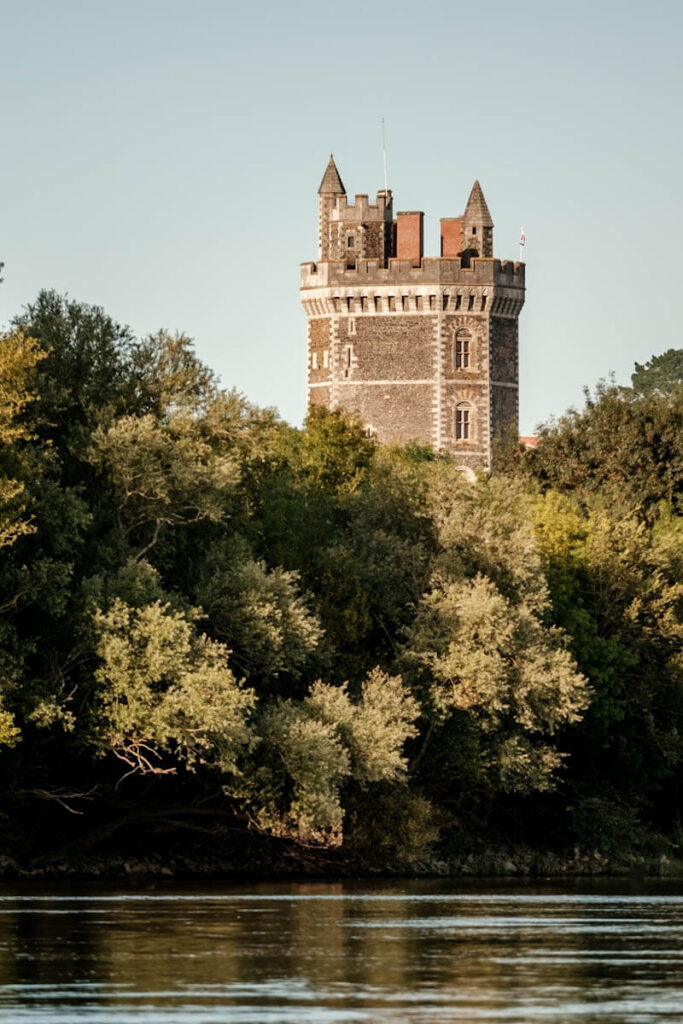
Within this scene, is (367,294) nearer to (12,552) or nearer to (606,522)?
(606,522)

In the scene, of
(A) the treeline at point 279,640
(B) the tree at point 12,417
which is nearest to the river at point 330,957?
(A) the treeline at point 279,640

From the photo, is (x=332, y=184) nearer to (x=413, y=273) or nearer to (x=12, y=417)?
(x=413, y=273)

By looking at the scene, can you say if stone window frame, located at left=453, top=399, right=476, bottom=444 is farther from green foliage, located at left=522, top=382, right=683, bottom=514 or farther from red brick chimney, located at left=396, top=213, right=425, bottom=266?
green foliage, located at left=522, top=382, right=683, bottom=514

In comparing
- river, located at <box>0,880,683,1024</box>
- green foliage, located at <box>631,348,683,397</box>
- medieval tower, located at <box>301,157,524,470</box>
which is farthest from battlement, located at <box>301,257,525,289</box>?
river, located at <box>0,880,683,1024</box>

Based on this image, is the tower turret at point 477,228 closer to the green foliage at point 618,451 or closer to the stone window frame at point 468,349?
the stone window frame at point 468,349

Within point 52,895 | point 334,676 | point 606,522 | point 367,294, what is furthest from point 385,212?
point 52,895

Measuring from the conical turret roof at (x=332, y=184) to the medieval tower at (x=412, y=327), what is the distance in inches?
3.6

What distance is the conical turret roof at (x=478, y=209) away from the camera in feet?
490

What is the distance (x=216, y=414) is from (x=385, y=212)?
102 metres

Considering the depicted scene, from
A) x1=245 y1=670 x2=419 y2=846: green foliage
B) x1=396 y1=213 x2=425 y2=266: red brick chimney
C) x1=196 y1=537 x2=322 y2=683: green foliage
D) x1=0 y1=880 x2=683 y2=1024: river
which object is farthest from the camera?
x1=396 y1=213 x2=425 y2=266: red brick chimney

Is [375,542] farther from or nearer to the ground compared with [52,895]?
farther from the ground

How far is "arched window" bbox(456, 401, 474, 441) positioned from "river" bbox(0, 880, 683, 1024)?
103 metres

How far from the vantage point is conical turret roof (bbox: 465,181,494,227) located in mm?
149250

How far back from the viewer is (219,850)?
162ft
